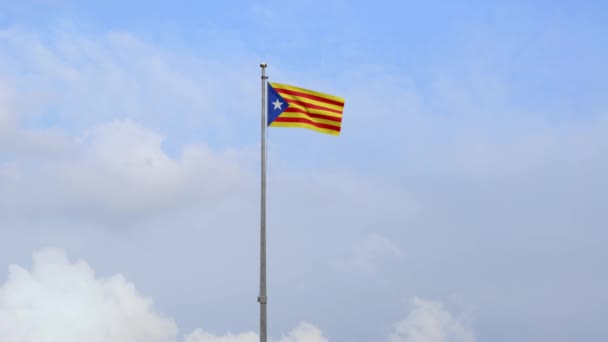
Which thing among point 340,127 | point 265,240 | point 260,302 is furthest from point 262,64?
point 260,302

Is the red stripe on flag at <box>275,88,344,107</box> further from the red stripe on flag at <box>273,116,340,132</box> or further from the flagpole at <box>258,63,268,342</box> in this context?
the red stripe on flag at <box>273,116,340,132</box>

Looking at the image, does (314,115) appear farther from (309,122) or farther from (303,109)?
(303,109)

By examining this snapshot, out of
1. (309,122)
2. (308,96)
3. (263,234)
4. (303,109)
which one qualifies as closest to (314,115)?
(309,122)

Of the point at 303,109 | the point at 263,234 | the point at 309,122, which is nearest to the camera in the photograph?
the point at 263,234

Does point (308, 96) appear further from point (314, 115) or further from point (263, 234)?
point (263, 234)

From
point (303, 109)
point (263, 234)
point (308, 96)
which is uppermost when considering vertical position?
point (308, 96)

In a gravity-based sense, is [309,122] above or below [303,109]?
below

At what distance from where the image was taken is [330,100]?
35.5m

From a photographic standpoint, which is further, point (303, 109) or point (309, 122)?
point (309, 122)

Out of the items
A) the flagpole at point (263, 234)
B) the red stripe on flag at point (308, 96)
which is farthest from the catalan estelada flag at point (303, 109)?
the flagpole at point (263, 234)

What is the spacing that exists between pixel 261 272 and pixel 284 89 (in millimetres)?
6774

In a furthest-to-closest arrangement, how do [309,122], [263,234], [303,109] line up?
1. [309,122]
2. [303,109]
3. [263,234]

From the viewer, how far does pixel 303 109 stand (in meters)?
35.2

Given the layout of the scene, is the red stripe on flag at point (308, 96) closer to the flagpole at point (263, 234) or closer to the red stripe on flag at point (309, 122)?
the flagpole at point (263, 234)
